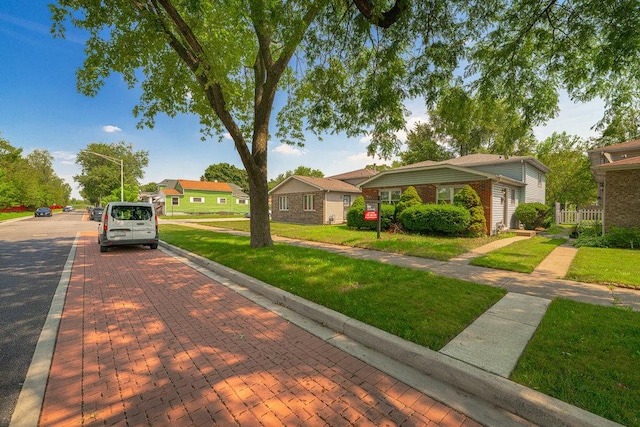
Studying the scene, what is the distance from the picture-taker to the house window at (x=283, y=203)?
88.5ft

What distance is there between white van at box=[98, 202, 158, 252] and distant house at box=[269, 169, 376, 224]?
13950mm

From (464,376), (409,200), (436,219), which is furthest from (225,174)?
(464,376)

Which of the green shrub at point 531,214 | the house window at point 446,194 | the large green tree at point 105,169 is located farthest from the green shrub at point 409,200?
the large green tree at point 105,169

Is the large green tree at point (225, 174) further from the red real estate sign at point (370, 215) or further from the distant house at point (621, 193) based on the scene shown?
the distant house at point (621, 193)

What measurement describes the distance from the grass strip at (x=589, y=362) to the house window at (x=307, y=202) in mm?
20666

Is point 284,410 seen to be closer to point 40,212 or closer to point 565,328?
point 565,328

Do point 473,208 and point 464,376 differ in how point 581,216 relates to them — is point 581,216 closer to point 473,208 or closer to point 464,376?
point 473,208

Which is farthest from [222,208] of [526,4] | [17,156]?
[526,4]

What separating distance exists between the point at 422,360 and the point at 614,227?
1352 cm

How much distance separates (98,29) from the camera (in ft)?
27.4

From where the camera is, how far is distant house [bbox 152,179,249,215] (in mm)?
43219

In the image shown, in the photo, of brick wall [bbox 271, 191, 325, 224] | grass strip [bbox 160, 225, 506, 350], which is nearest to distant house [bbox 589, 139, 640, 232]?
grass strip [bbox 160, 225, 506, 350]

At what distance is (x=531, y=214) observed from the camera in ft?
52.9

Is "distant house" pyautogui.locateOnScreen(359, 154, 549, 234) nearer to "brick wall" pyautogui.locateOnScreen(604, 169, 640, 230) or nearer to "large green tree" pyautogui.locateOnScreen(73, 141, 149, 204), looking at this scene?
"brick wall" pyautogui.locateOnScreen(604, 169, 640, 230)
